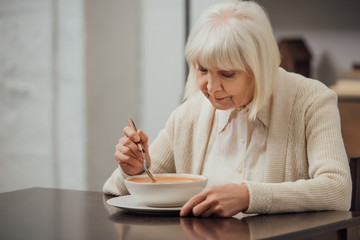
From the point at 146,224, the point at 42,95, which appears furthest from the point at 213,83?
the point at 42,95

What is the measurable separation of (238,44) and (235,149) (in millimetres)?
341

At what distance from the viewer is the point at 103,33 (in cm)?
353

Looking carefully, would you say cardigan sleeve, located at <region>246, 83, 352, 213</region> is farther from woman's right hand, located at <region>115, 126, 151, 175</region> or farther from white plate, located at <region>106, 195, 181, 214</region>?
woman's right hand, located at <region>115, 126, 151, 175</region>

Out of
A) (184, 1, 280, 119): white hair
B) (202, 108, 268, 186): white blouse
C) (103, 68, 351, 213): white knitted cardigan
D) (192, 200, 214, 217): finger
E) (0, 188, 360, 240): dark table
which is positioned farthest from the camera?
(202, 108, 268, 186): white blouse

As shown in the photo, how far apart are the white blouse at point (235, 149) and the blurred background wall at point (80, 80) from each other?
5.87ft

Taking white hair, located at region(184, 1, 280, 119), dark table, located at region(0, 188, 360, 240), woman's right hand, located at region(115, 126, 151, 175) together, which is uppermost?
white hair, located at region(184, 1, 280, 119)

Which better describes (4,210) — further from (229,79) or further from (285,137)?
(285,137)

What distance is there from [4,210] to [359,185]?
0.94 m

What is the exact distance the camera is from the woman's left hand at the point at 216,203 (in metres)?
1.25

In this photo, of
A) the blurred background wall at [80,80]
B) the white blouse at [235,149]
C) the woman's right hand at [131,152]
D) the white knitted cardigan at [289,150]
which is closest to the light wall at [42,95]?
the blurred background wall at [80,80]

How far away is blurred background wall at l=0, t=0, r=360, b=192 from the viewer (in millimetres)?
3537

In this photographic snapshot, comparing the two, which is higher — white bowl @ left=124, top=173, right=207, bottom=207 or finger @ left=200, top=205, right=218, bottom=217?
→ white bowl @ left=124, top=173, right=207, bottom=207

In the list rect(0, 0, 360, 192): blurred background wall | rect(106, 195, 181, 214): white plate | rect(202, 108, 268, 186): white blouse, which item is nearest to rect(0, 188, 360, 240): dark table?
rect(106, 195, 181, 214): white plate

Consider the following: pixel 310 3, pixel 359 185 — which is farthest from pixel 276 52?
pixel 310 3
